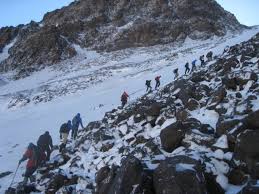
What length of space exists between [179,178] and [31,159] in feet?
25.1

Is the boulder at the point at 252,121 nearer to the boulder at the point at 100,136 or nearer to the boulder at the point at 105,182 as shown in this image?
the boulder at the point at 105,182

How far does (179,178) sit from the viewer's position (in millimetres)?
7746

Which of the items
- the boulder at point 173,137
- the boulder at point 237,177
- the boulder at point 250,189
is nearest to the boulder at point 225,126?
the boulder at point 173,137

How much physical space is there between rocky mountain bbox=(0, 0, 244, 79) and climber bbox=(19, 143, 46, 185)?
52.8 metres

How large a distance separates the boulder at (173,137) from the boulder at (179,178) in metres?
2.41

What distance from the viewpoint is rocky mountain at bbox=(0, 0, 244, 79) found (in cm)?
7188

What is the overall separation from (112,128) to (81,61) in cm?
5148

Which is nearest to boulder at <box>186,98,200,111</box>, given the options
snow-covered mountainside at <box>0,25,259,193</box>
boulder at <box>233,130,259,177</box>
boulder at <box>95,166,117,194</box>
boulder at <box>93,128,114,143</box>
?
snow-covered mountainside at <box>0,25,259,193</box>

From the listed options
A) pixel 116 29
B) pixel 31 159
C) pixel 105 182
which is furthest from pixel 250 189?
pixel 116 29

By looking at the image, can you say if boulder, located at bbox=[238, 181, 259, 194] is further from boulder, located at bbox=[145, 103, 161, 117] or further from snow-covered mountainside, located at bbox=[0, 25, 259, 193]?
boulder, located at bbox=[145, 103, 161, 117]

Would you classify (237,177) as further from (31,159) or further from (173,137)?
(31,159)

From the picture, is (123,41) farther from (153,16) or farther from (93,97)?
(93,97)

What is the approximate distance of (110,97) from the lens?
3133 cm

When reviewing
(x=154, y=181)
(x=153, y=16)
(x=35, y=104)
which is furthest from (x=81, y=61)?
(x=154, y=181)
